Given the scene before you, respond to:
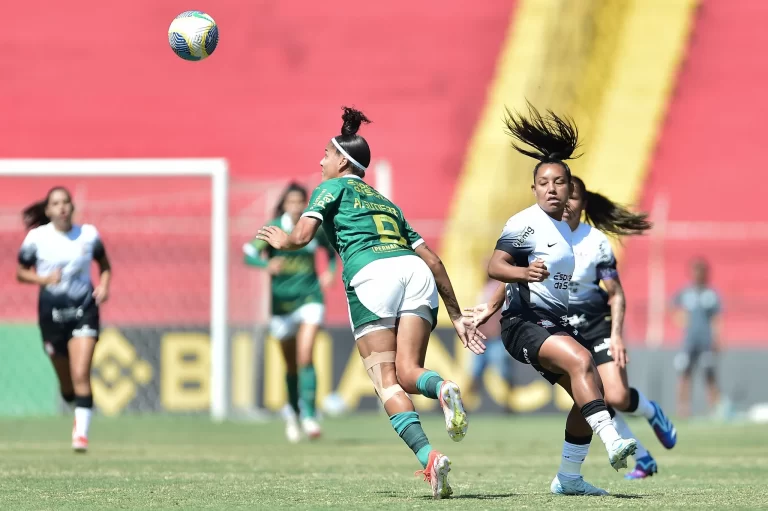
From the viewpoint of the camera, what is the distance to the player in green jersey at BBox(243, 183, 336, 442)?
1352cm

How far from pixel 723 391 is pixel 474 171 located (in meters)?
6.73

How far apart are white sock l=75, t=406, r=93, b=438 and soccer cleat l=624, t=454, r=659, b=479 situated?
15.0ft

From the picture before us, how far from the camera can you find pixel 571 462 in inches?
302

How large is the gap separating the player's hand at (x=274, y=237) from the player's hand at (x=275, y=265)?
631cm

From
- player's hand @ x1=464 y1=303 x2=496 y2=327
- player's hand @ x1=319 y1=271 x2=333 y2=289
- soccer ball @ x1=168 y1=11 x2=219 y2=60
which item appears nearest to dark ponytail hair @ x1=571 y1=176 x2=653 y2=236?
player's hand @ x1=464 y1=303 x2=496 y2=327

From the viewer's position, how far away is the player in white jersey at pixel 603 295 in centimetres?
889

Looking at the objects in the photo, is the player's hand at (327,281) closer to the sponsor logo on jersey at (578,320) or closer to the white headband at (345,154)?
the sponsor logo on jersey at (578,320)

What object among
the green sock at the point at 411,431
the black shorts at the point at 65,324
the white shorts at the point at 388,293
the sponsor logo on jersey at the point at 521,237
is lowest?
the green sock at the point at 411,431

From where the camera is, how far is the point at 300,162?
2491cm

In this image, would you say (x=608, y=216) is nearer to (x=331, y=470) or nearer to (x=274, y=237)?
(x=331, y=470)

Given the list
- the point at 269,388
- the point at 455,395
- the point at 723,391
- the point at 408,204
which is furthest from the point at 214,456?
the point at 408,204

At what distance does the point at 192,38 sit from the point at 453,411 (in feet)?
15.2

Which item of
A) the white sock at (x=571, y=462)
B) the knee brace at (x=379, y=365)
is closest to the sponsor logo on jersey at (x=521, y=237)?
the knee brace at (x=379, y=365)

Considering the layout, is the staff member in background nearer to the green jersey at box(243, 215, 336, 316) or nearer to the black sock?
the green jersey at box(243, 215, 336, 316)
